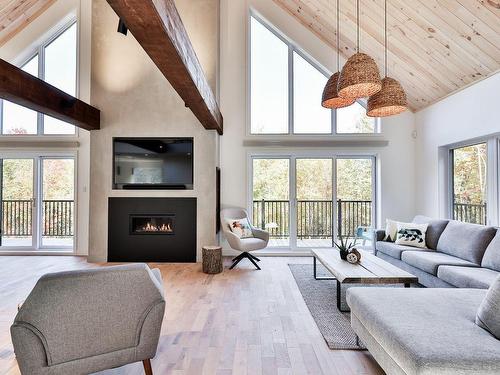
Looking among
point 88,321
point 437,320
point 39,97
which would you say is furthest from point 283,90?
point 88,321

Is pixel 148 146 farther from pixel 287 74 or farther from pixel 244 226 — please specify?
pixel 287 74

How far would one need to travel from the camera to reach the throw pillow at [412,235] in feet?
13.3

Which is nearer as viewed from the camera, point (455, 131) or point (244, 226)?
point (455, 131)

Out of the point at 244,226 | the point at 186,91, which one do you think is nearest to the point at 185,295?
the point at 244,226

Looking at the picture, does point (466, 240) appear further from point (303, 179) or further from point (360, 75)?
point (303, 179)

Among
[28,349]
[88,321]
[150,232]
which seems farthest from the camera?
[150,232]

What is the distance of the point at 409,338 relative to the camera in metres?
1.47

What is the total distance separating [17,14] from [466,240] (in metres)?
7.95

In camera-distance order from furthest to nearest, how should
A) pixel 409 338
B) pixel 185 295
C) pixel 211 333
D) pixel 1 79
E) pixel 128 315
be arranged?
pixel 185 295 < pixel 1 79 < pixel 211 333 < pixel 128 315 < pixel 409 338

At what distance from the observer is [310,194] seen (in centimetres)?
552

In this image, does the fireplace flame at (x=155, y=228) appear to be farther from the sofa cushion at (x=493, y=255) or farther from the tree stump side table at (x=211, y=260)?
the sofa cushion at (x=493, y=255)

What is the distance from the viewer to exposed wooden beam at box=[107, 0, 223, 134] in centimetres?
168

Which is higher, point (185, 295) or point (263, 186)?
point (263, 186)

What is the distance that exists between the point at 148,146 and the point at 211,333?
11.6 feet
